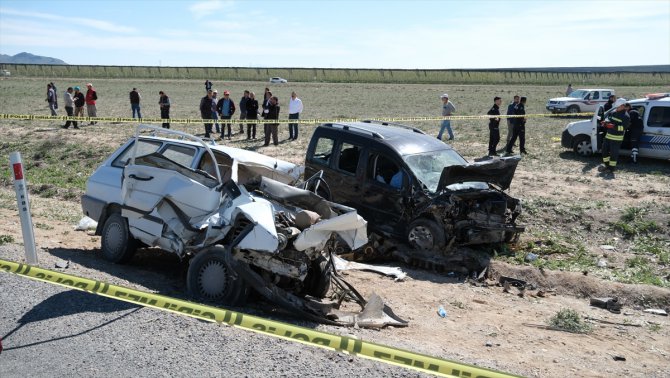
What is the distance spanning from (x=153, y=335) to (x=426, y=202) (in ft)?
17.0

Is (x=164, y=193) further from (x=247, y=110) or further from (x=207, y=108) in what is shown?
(x=207, y=108)

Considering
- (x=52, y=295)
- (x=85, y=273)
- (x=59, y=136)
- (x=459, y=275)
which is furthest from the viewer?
(x=59, y=136)

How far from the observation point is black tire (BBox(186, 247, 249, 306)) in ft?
22.1

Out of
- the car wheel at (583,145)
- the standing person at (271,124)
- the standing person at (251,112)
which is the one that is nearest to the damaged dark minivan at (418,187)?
the car wheel at (583,145)

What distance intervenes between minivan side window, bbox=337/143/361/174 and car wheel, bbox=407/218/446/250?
57.2 inches

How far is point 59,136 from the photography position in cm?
2122

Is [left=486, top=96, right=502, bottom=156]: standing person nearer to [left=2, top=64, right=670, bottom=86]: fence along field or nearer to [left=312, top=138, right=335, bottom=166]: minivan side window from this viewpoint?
[left=312, top=138, right=335, bottom=166]: minivan side window

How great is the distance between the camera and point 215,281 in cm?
689

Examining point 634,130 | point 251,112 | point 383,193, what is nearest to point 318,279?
point 383,193

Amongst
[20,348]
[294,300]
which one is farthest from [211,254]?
[20,348]

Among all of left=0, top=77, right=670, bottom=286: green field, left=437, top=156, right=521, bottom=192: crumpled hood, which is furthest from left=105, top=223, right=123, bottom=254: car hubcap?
left=0, top=77, right=670, bottom=286: green field

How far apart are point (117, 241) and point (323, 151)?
4061 mm

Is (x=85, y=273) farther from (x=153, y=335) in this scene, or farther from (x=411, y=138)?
(x=411, y=138)

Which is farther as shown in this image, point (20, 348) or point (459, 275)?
point (459, 275)
